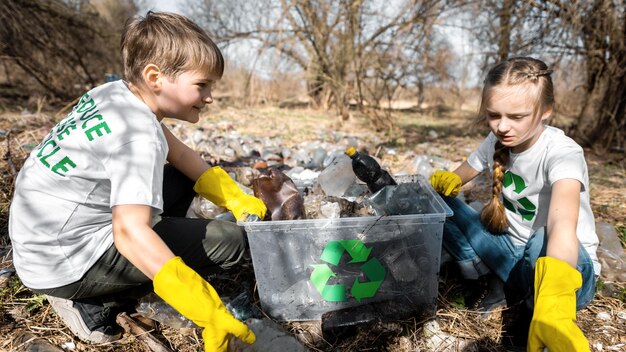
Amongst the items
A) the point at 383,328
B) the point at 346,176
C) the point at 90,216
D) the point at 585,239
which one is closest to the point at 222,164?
the point at 346,176

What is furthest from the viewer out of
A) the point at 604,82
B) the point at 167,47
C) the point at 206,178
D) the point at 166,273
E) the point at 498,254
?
the point at 604,82

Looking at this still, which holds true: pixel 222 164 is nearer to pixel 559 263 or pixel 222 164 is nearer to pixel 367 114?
pixel 559 263

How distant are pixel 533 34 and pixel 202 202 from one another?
4615mm

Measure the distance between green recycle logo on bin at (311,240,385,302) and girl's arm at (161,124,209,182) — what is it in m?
0.75

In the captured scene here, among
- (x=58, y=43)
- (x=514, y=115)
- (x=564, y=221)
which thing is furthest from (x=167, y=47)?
(x=58, y=43)

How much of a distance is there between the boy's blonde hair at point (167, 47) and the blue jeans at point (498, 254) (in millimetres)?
1311

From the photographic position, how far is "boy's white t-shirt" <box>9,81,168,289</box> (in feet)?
3.95

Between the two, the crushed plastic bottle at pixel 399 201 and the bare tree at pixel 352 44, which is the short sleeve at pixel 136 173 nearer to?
the crushed plastic bottle at pixel 399 201

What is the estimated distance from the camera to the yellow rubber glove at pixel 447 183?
1.92 m

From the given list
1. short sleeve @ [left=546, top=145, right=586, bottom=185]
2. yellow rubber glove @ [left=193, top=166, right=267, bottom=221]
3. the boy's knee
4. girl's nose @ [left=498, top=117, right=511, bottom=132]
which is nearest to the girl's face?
girl's nose @ [left=498, top=117, right=511, bottom=132]

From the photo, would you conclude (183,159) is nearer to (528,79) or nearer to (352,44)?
(528,79)

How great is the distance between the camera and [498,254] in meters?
1.73

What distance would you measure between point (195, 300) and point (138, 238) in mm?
245

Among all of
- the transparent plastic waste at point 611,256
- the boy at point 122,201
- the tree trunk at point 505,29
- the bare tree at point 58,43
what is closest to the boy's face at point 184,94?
the boy at point 122,201
